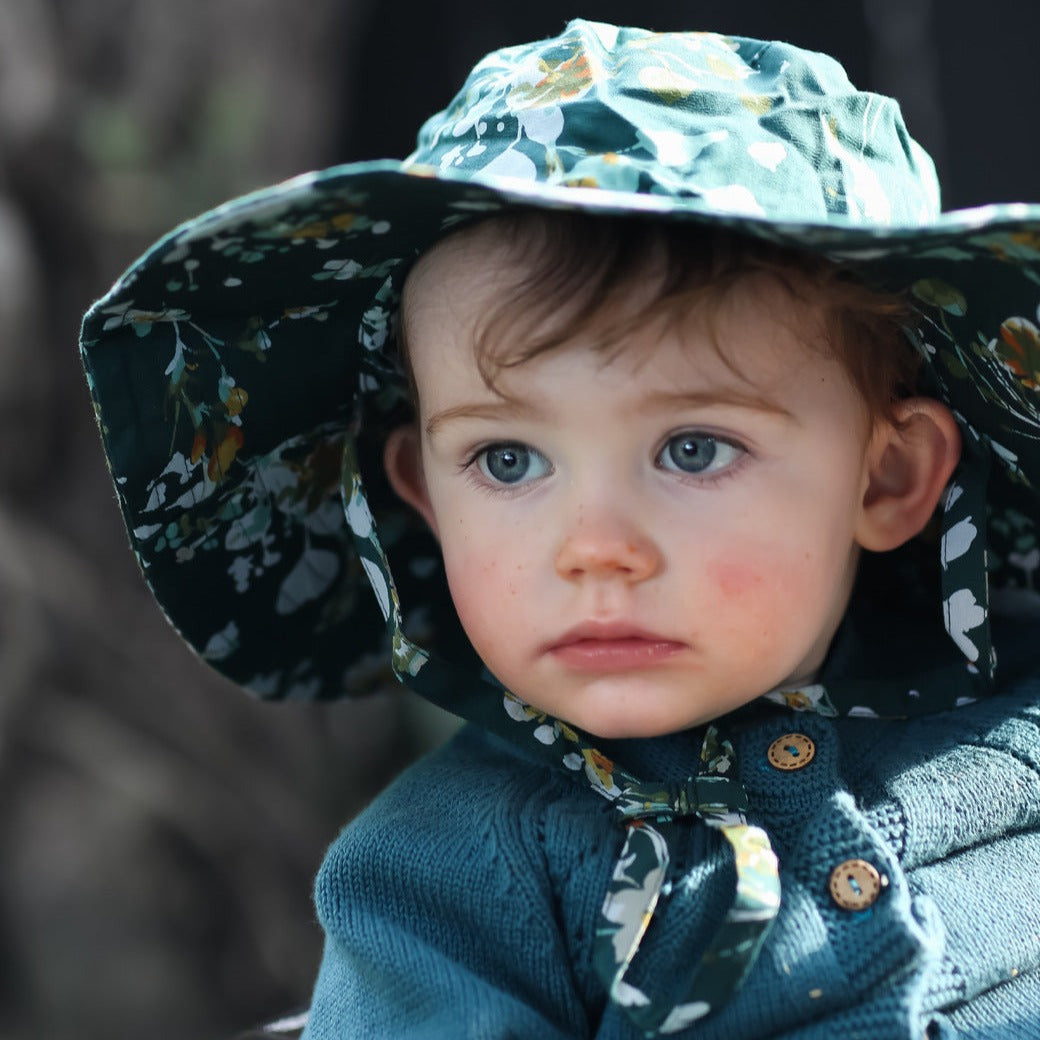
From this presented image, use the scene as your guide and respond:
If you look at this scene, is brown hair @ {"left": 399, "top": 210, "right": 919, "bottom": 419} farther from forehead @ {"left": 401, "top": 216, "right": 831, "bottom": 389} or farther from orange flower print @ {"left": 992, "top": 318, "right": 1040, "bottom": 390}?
orange flower print @ {"left": 992, "top": 318, "right": 1040, "bottom": 390}

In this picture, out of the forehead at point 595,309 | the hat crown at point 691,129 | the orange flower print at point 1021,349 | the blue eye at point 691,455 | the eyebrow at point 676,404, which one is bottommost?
the blue eye at point 691,455

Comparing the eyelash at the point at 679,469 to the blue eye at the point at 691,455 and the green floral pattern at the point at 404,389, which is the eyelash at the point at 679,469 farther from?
the green floral pattern at the point at 404,389

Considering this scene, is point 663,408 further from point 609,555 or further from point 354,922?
point 354,922

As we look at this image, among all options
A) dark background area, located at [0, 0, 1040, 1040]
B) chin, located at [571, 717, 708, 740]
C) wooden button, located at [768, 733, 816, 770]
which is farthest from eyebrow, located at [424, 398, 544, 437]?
dark background area, located at [0, 0, 1040, 1040]

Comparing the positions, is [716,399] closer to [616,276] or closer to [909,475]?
[616,276]

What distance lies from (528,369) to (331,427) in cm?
32

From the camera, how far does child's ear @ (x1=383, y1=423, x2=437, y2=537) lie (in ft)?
4.45

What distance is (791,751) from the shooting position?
1195mm

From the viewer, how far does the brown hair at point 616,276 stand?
3.48 feet

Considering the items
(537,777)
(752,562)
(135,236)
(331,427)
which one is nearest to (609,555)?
(752,562)

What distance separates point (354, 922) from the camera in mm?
1134

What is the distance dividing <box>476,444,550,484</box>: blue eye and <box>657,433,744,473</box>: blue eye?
0.09 metres

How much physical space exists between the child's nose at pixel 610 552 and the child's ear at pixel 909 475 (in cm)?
26

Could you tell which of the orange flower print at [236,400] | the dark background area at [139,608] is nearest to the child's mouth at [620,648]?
the orange flower print at [236,400]
